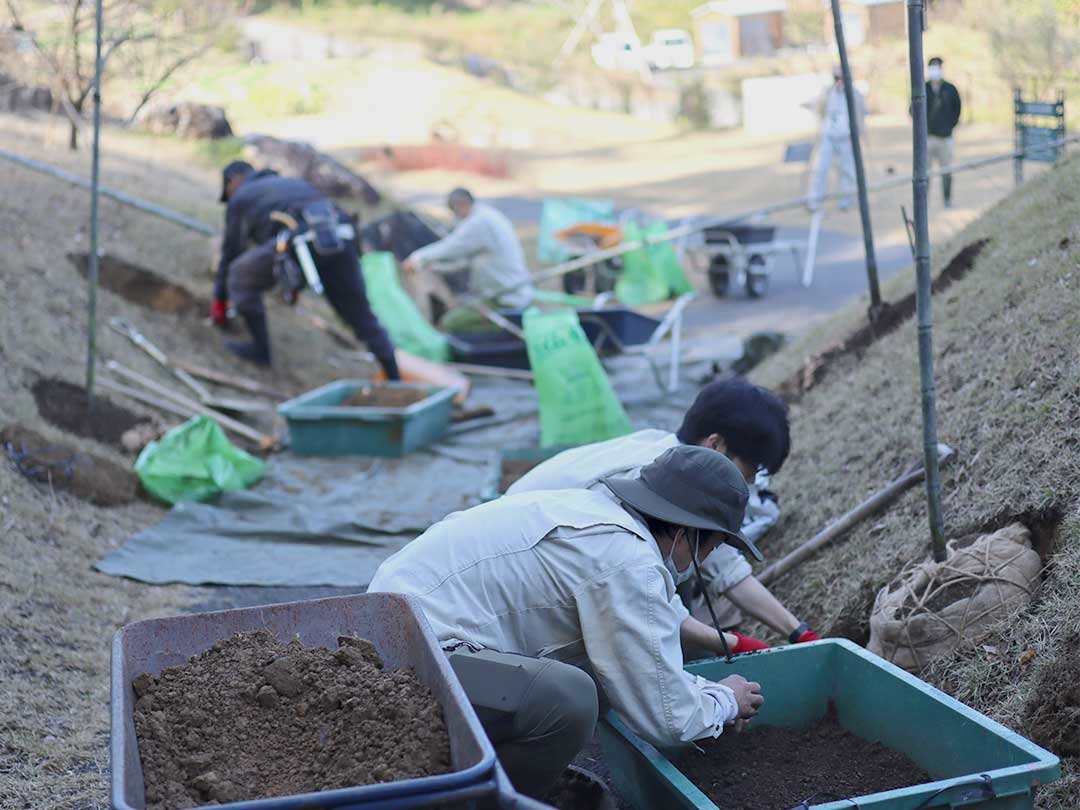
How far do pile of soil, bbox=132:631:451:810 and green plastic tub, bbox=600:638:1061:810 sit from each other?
2.12 feet

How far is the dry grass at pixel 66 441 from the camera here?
136 inches

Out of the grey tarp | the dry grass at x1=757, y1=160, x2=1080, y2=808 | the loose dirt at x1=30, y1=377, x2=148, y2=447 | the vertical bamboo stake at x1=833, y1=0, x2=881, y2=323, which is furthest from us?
the loose dirt at x1=30, y1=377, x2=148, y2=447

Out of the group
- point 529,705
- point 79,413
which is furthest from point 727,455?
point 79,413

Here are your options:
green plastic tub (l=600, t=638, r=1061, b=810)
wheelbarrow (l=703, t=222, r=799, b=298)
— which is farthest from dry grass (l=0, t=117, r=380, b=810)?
wheelbarrow (l=703, t=222, r=799, b=298)

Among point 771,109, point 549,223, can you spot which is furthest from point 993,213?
point 771,109

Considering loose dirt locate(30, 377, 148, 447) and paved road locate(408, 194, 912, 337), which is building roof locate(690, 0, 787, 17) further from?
loose dirt locate(30, 377, 148, 447)

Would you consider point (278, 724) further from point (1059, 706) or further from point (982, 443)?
point (982, 443)

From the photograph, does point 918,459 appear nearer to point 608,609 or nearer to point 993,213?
point 608,609

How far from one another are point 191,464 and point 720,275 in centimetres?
766

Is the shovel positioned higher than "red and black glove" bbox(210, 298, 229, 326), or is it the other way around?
"red and black glove" bbox(210, 298, 229, 326)

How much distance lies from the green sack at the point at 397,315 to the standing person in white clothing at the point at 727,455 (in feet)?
18.6

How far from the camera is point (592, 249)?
488 inches

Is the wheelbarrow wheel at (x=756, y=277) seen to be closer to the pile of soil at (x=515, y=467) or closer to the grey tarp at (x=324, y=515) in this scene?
the grey tarp at (x=324, y=515)

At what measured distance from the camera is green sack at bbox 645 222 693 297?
1243 centimetres
